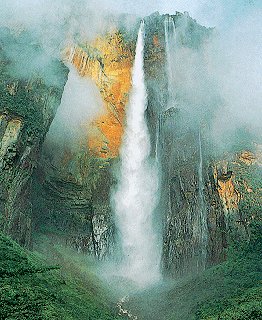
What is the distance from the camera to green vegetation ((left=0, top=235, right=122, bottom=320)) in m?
11.2

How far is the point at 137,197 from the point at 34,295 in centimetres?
2159

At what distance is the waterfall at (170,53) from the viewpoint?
37.2m

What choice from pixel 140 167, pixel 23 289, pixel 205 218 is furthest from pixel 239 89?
pixel 23 289

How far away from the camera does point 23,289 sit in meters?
12.4

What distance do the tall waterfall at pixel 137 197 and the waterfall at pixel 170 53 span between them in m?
2.64

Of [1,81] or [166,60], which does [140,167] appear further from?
[1,81]

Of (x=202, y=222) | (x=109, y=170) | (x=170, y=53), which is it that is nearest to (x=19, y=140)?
(x=109, y=170)

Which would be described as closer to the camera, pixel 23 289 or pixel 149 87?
pixel 23 289

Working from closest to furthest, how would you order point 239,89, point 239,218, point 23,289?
point 23,289 < point 239,218 < point 239,89

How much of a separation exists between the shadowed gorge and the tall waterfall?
11 cm

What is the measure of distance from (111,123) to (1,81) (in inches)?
547

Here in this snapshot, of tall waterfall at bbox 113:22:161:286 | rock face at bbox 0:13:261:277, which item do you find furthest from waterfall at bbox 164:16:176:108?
tall waterfall at bbox 113:22:161:286

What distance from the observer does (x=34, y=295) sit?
40.8 feet

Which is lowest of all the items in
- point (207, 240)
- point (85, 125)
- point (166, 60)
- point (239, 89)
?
point (207, 240)
